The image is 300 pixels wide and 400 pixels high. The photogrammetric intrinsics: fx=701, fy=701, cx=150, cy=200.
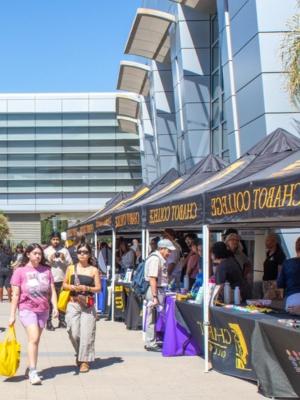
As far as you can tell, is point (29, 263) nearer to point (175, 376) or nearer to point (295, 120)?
point (175, 376)

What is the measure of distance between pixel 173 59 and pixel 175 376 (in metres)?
17.2

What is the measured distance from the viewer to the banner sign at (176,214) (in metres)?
9.28

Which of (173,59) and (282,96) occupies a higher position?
(173,59)

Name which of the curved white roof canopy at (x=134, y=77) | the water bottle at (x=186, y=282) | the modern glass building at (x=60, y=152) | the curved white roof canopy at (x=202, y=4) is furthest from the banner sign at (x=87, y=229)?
the modern glass building at (x=60, y=152)

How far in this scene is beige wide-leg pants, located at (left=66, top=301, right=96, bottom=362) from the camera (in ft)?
29.3

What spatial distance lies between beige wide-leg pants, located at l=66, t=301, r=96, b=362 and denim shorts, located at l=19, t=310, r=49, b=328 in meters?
0.67

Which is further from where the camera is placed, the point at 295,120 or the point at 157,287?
the point at 295,120

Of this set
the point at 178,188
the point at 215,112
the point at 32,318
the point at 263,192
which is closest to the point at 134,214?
the point at 178,188

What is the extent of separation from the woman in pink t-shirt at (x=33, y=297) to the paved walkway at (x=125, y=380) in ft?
1.48

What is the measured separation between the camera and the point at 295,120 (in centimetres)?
1435

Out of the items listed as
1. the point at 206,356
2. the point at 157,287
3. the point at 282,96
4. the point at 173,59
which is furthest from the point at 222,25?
the point at 206,356

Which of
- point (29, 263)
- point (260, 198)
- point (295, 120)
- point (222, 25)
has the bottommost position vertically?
point (29, 263)

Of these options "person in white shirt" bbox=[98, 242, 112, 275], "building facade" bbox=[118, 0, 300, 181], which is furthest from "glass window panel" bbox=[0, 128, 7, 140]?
"person in white shirt" bbox=[98, 242, 112, 275]

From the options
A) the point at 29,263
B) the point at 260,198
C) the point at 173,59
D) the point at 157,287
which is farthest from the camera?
the point at 173,59
